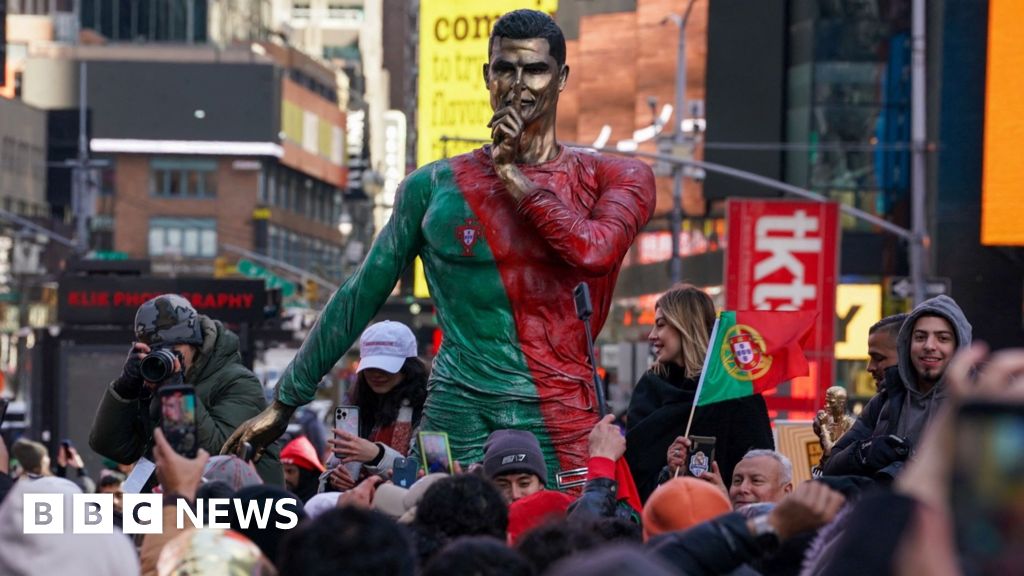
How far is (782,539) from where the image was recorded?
4648mm

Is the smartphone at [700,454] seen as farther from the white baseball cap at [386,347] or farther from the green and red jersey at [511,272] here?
the white baseball cap at [386,347]

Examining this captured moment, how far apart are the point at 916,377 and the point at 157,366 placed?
257 cm

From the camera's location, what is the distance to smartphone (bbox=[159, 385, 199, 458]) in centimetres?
563

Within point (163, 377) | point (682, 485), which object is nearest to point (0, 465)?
point (163, 377)

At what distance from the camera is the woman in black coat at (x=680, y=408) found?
27.3ft

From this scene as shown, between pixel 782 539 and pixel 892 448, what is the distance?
2.43 meters

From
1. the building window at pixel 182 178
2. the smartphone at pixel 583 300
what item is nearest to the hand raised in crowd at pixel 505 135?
the smartphone at pixel 583 300

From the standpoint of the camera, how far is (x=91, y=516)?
5594 mm

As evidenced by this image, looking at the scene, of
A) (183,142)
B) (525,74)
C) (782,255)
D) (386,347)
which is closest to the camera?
(525,74)

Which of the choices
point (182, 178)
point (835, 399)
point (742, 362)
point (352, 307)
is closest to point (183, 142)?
point (182, 178)

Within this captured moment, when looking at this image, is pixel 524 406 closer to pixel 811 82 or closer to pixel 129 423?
pixel 129 423

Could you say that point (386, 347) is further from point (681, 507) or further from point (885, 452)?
point (681, 507)

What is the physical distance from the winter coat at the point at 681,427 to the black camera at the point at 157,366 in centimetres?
175

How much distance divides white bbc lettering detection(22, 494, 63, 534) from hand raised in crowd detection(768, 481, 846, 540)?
1.45 meters
